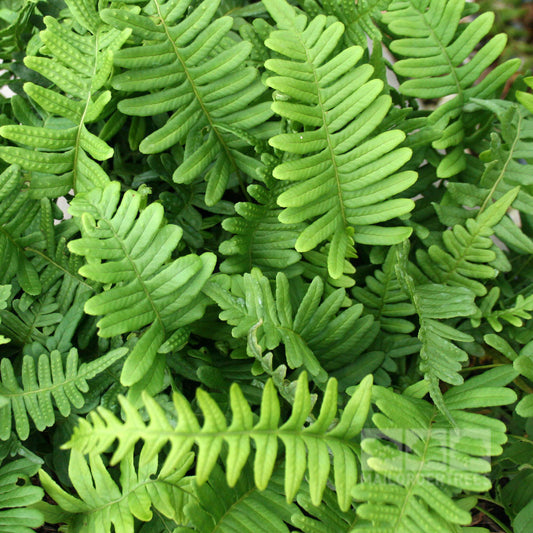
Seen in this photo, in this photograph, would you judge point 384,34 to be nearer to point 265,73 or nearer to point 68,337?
point 265,73

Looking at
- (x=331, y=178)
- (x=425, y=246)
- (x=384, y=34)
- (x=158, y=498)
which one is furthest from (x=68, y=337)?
(x=384, y=34)

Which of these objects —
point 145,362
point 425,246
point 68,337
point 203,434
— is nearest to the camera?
point 203,434

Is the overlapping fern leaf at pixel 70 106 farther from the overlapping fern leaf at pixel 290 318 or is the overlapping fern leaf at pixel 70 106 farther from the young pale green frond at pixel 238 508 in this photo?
the young pale green frond at pixel 238 508

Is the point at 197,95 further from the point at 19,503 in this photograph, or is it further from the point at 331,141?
the point at 19,503

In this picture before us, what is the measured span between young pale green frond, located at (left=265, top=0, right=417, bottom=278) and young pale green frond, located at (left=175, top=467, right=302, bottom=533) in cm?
29

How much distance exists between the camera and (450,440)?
0.70m

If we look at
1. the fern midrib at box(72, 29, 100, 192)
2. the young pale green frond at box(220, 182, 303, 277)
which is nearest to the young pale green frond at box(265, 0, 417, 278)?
the young pale green frond at box(220, 182, 303, 277)

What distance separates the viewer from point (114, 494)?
2.38 feet

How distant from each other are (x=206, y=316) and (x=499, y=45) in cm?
62

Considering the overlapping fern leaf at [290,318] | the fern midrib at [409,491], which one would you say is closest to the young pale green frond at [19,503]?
the overlapping fern leaf at [290,318]

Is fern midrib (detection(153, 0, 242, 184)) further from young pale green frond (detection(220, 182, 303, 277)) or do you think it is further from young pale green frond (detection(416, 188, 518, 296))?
young pale green frond (detection(416, 188, 518, 296))

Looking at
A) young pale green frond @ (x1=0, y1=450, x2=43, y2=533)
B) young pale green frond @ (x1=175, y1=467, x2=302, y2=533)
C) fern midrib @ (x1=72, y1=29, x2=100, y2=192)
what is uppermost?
fern midrib @ (x1=72, y1=29, x2=100, y2=192)

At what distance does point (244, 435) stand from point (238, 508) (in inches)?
7.3

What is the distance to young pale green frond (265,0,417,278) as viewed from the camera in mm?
752
